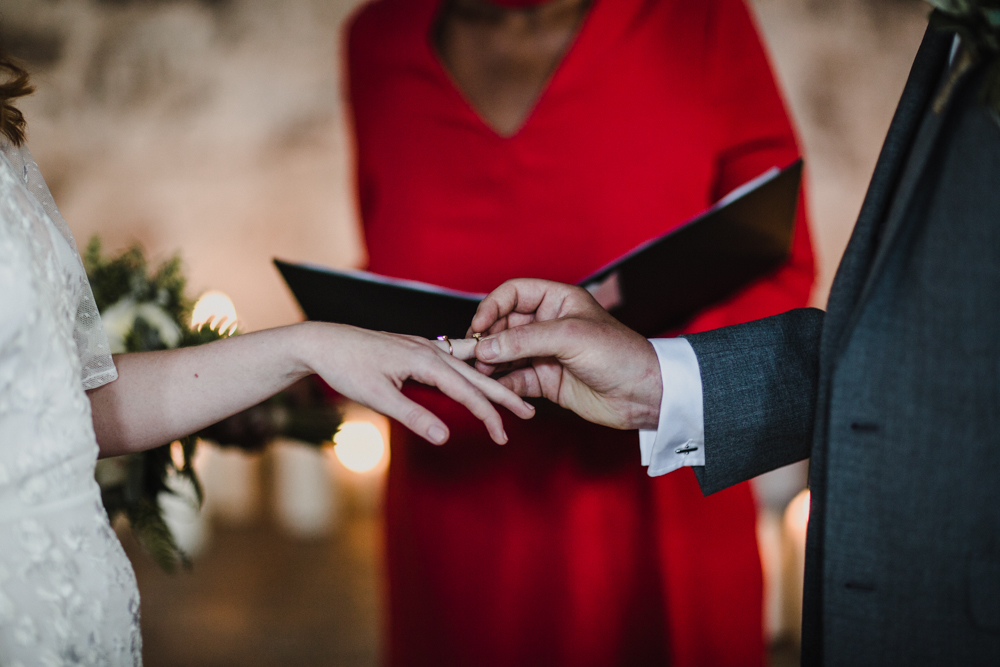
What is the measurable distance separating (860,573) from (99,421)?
3.19ft

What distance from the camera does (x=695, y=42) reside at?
1316 mm

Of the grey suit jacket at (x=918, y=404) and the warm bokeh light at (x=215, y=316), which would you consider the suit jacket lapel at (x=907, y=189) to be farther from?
the warm bokeh light at (x=215, y=316)

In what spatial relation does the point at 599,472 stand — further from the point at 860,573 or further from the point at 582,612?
the point at 860,573

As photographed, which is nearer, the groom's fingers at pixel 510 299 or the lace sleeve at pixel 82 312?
the lace sleeve at pixel 82 312

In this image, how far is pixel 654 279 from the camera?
113cm

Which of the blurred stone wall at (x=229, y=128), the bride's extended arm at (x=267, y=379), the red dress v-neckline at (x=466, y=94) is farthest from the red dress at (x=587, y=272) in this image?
the blurred stone wall at (x=229, y=128)

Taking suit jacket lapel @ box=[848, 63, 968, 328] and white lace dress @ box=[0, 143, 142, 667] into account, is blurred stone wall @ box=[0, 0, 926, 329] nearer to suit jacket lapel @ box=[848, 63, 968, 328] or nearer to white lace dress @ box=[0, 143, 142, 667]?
suit jacket lapel @ box=[848, 63, 968, 328]

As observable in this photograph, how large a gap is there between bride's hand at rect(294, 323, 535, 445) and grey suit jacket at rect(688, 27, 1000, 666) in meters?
0.40

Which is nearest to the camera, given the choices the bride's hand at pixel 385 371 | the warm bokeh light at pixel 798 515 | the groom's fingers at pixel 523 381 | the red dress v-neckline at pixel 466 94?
the bride's hand at pixel 385 371

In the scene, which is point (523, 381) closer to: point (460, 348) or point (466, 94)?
point (460, 348)

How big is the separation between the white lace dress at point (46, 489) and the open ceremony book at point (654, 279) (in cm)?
31

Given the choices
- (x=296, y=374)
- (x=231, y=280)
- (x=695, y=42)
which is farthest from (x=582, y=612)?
(x=231, y=280)

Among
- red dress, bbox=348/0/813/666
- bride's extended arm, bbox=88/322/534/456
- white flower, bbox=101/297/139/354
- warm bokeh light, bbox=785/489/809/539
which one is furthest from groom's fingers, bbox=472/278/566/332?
warm bokeh light, bbox=785/489/809/539

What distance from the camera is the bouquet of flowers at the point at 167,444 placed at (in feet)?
3.63
